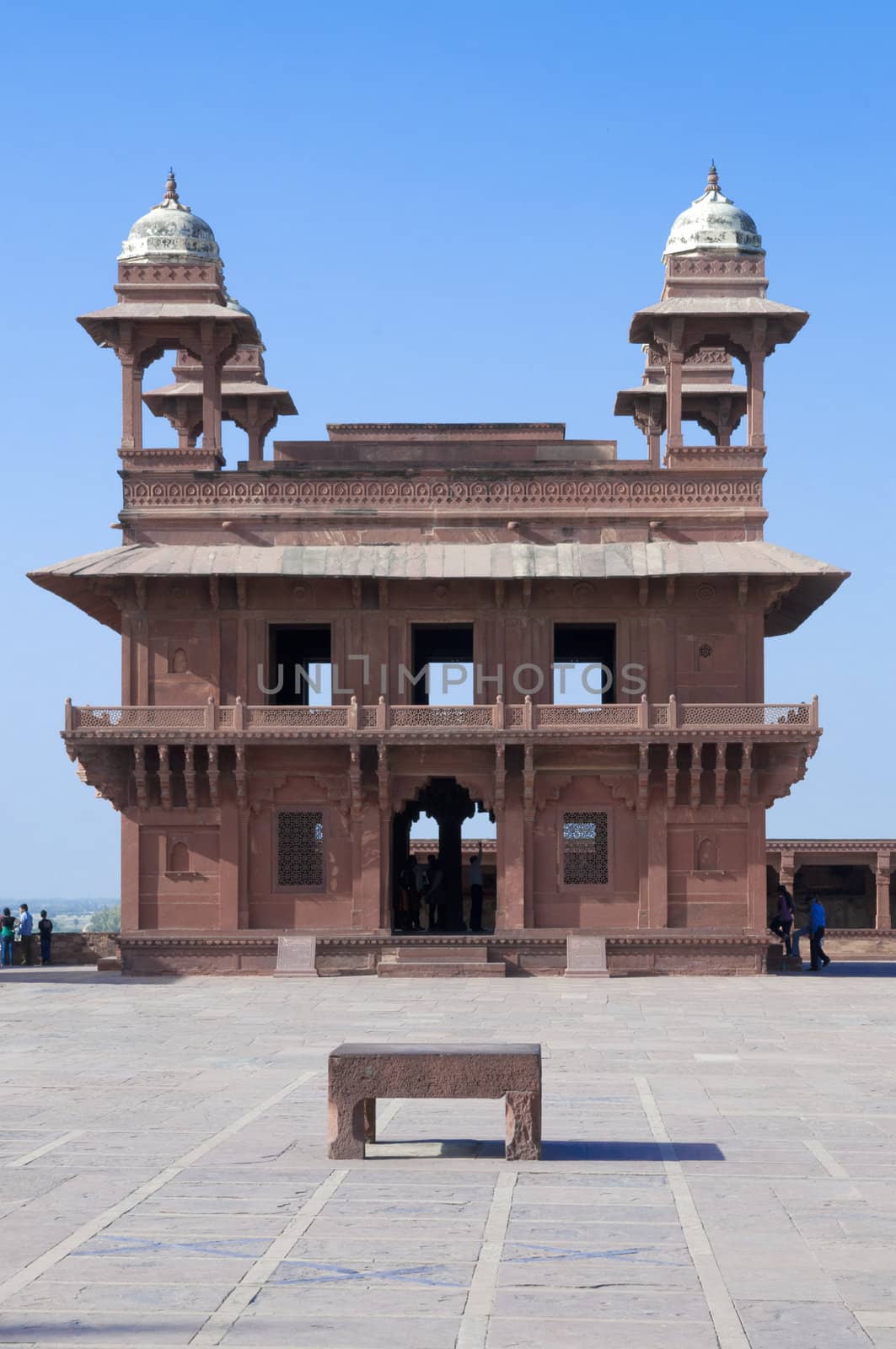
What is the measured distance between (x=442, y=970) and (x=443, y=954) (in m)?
0.49

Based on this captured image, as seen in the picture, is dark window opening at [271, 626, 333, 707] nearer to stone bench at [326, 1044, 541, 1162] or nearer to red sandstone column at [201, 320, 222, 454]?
red sandstone column at [201, 320, 222, 454]

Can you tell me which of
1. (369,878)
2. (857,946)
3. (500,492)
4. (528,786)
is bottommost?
(857,946)

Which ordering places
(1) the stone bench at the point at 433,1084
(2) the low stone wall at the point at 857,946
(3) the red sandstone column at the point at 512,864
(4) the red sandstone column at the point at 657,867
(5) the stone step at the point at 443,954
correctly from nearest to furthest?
1. (1) the stone bench at the point at 433,1084
2. (5) the stone step at the point at 443,954
3. (4) the red sandstone column at the point at 657,867
4. (3) the red sandstone column at the point at 512,864
5. (2) the low stone wall at the point at 857,946

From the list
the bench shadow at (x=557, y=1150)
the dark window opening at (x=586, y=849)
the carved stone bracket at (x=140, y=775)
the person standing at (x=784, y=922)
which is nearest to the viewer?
the bench shadow at (x=557, y=1150)

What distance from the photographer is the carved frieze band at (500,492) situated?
3056 centimetres

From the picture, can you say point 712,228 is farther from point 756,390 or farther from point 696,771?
point 696,771

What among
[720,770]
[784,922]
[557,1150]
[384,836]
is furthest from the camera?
[784,922]

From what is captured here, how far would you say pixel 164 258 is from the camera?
1249 inches

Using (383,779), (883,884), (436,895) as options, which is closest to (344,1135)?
(383,779)

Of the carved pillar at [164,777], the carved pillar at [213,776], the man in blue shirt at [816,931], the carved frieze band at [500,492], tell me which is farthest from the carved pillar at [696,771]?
the carved pillar at [164,777]

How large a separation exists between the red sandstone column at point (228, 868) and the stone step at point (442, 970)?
2.60 metres

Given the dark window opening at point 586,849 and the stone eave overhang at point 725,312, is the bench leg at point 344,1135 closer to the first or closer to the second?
the dark window opening at point 586,849

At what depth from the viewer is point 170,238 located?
31875 millimetres

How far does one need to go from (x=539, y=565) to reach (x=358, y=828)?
513 cm
